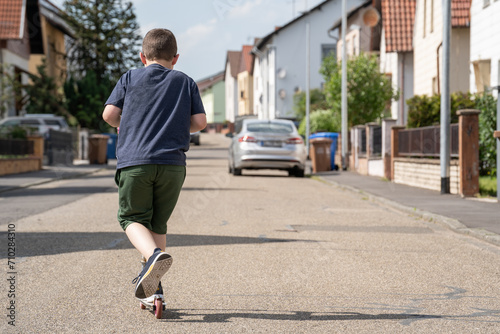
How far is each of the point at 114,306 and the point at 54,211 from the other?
7.79 meters

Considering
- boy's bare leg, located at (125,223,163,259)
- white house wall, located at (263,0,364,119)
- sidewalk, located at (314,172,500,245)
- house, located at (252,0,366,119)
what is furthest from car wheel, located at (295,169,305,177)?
white house wall, located at (263,0,364,119)

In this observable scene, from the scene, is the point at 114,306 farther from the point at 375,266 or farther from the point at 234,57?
the point at 234,57

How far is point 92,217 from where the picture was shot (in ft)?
39.3

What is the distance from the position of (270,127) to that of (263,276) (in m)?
16.8

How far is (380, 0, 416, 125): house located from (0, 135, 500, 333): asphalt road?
23239 millimetres

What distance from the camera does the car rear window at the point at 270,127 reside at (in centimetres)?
2334

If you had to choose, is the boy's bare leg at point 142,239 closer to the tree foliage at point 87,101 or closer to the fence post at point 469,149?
the fence post at point 469,149

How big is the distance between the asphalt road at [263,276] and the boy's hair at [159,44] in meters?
1.64

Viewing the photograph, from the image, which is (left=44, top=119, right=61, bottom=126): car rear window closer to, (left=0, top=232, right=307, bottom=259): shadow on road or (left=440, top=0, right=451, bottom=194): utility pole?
(left=440, top=0, right=451, bottom=194): utility pole

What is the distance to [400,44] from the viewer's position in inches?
1363

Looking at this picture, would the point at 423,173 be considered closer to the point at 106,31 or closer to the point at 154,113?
the point at 154,113

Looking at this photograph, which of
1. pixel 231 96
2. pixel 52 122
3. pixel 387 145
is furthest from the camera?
pixel 231 96

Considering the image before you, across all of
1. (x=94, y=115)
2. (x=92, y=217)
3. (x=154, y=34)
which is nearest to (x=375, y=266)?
A: (x=154, y=34)

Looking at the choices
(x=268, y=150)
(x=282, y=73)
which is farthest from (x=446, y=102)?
(x=282, y=73)
